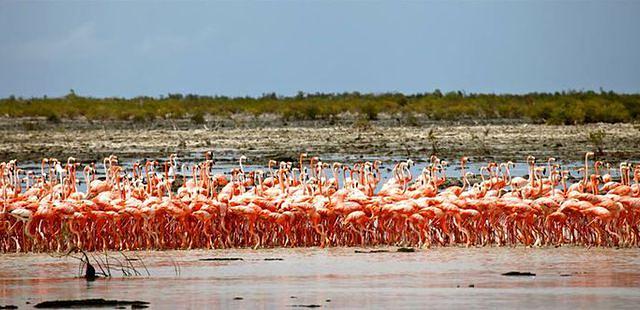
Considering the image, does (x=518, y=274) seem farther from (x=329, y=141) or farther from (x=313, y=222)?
(x=329, y=141)

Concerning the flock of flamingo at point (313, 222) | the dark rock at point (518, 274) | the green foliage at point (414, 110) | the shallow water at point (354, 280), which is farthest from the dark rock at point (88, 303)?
the green foliage at point (414, 110)

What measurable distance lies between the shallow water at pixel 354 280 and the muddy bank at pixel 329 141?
18144mm

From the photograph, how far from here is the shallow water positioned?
13289mm

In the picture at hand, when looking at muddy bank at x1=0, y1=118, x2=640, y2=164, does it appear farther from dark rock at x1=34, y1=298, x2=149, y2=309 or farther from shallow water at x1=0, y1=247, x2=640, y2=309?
dark rock at x1=34, y1=298, x2=149, y2=309

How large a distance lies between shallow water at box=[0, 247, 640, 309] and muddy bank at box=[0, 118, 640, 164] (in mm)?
18144

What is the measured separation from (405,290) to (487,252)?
10.0 feet

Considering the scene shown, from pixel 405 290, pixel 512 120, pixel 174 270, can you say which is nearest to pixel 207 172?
pixel 174 270

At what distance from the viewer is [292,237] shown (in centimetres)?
1780

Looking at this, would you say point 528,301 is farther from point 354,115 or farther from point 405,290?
point 354,115

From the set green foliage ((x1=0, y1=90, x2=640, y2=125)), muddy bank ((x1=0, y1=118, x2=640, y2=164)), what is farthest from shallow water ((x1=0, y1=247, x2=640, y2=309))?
green foliage ((x1=0, y1=90, x2=640, y2=125))

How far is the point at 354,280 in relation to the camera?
14820mm

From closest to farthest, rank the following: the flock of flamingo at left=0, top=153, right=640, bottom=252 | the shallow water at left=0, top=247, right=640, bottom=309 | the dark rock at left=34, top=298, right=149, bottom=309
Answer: the dark rock at left=34, top=298, right=149, bottom=309 → the shallow water at left=0, top=247, right=640, bottom=309 → the flock of flamingo at left=0, top=153, right=640, bottom=252

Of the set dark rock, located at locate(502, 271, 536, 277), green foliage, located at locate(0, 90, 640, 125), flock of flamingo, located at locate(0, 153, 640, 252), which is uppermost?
green foliage, located at locate(0, 90, 640, 125)

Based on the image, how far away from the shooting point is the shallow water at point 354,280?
13.3 metres
